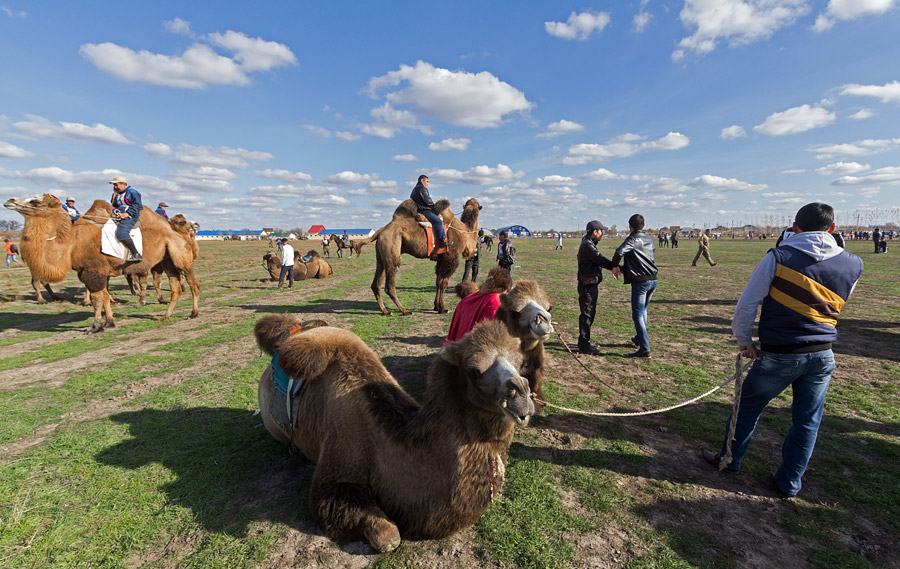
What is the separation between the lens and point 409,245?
9.50 meters

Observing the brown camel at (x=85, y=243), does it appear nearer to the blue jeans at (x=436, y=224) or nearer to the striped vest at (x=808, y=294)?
the blue jeans at (x=436, y=224)

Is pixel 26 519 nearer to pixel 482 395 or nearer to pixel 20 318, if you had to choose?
pixel 482 395

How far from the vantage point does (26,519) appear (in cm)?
267

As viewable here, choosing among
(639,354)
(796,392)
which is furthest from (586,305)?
(796,392)

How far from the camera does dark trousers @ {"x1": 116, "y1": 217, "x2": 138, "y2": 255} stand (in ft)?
27.2

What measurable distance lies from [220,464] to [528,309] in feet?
10.6

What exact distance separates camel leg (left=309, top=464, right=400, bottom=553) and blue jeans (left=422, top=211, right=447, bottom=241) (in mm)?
7482

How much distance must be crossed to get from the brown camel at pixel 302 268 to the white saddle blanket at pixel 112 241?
28.2ft

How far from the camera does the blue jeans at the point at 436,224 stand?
9500 mm

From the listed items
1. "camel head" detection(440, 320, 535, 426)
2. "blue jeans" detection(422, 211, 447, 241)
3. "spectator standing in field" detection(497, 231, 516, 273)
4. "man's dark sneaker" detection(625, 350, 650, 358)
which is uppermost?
"blue jeans" detection(422, 211, 447, 241)

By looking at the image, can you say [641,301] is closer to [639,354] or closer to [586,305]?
[586,305]

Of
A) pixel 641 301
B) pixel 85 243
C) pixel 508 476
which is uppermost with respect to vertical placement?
pixel 85 243

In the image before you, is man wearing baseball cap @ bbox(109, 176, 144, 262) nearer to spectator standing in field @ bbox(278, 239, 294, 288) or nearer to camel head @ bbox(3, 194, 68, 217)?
camel head @ bbox(3, 194, 68, 217)

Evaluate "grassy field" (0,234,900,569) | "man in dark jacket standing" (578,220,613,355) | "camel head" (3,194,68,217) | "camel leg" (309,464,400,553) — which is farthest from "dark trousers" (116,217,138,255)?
"man in dark jacket standing" (578,220,613,355)
